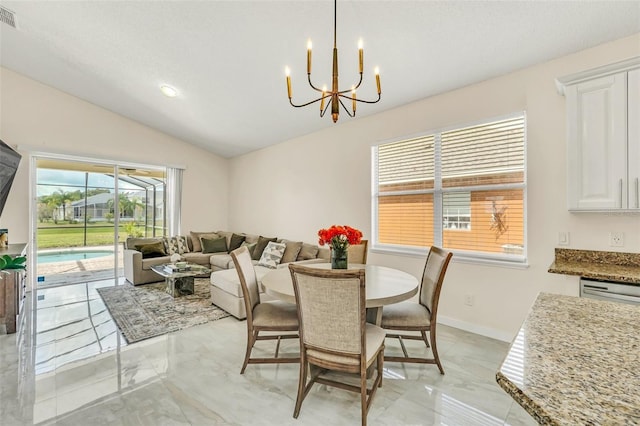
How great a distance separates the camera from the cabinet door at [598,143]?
2090mm

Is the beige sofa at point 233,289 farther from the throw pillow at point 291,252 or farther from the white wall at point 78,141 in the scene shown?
the white wall at point 78,141

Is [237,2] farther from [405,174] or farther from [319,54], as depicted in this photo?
[405,174]

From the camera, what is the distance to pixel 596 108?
2186 mm

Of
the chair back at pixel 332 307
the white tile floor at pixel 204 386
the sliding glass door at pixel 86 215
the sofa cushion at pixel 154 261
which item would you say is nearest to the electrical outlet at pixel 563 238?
the white tile floor at pixel 204 386

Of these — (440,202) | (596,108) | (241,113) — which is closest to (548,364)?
(596,108)

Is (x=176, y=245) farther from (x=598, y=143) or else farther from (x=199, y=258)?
(x=598, y=143)

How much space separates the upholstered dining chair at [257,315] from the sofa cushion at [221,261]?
113 inches

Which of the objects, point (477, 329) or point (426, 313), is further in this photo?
point (477, 329)

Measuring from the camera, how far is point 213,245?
6.11 m

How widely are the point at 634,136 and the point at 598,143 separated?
0.18 metres

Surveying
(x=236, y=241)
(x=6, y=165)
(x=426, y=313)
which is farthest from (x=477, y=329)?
(x=6, y=165)

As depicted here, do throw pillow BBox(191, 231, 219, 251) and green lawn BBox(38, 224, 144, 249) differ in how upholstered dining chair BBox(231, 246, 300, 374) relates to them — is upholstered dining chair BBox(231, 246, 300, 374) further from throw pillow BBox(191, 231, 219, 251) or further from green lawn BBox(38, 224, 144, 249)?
green lawn BBox(38, 224, 144, 249)

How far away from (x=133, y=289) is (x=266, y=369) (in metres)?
3.47

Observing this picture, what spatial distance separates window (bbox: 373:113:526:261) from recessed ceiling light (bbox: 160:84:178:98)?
301 centimetres
